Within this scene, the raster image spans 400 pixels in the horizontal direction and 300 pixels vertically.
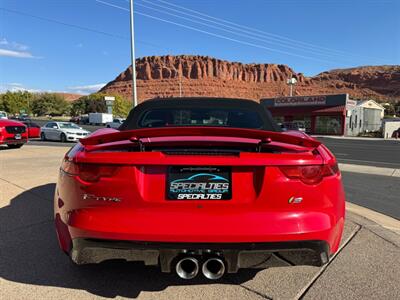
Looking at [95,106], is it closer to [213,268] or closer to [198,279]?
[198,279]

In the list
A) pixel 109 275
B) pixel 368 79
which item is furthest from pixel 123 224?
pixel 368 79

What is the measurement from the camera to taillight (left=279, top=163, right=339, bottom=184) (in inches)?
92.8

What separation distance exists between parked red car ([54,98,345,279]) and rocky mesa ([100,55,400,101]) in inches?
5929

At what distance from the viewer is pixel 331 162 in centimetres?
259

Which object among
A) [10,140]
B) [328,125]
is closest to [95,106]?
[328,125]

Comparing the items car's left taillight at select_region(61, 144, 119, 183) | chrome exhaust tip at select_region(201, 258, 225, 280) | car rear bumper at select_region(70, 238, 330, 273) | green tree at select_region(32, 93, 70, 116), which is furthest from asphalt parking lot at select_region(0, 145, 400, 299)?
green tree at select_region(32, 93, 70, 116)

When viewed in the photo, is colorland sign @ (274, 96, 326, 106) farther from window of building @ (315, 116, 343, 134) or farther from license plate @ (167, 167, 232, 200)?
license plate @ (167, 167, 232, 200)

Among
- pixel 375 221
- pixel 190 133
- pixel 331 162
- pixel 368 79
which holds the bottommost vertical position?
pixel 375 221

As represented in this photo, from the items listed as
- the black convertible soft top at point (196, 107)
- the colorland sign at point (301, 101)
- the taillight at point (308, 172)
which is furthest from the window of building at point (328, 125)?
the taillight at point (308, 172)

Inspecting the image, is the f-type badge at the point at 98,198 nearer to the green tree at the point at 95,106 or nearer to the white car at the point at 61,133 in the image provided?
the white car at the point at 61,133

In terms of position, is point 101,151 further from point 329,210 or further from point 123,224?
point 329,210

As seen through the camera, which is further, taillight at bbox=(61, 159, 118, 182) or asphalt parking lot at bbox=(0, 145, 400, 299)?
asphalt parking lot at bbox=(0, 145, 400, 299)

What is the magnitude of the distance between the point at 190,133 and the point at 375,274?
2070 millimetres

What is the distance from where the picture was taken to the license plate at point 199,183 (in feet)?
7.61
